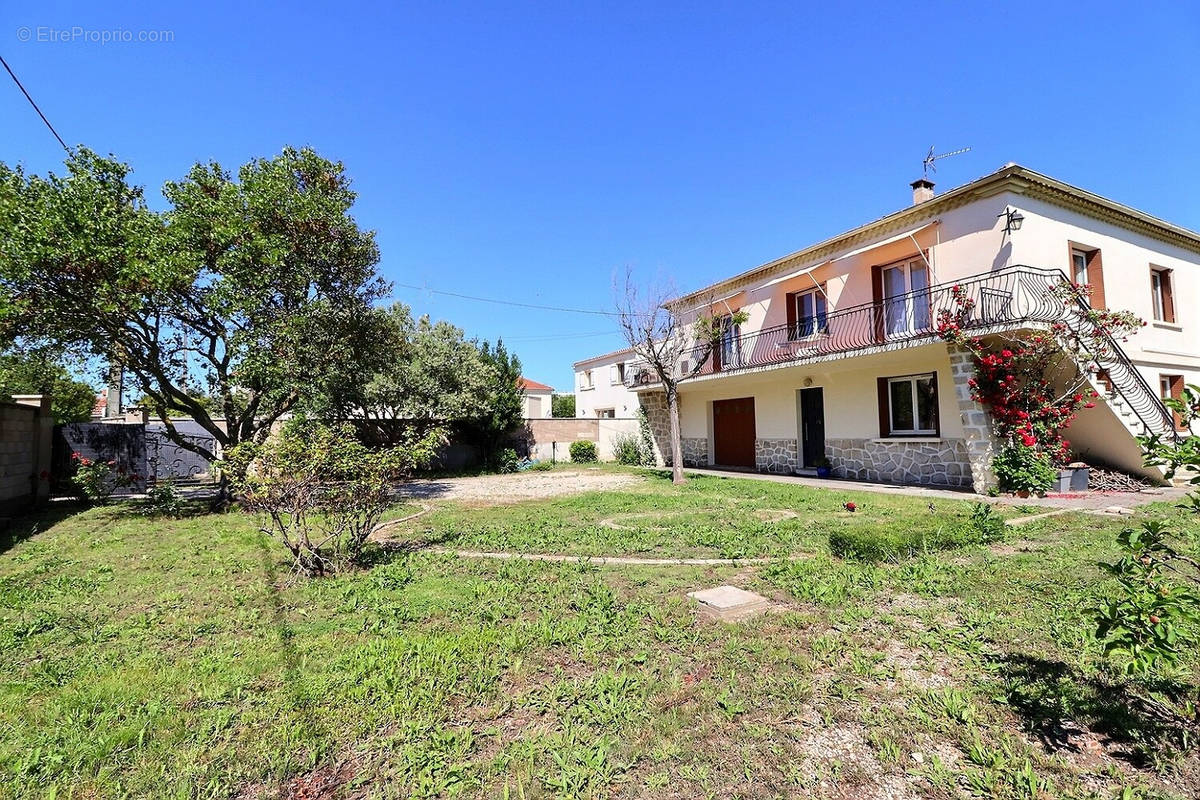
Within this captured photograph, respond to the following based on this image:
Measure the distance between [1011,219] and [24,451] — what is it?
20.2 m

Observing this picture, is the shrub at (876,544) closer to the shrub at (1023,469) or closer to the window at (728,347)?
the shrub at (1023,469)

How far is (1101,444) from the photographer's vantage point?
11.2 metres

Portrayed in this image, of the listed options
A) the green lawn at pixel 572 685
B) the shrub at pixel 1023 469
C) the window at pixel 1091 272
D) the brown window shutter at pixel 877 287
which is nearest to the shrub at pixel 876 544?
the green lawn at pixel 572 685

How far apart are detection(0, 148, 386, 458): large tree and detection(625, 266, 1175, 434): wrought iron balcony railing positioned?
445 inches

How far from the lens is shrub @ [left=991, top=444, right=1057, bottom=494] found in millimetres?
10125

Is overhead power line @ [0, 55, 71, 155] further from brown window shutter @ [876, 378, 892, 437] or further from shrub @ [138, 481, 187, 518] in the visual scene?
brown window shutter @ [876, 378, 892, 437]

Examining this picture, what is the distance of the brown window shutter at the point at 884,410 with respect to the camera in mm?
13695

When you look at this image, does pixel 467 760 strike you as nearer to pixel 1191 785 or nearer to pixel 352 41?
pixel 1191 785

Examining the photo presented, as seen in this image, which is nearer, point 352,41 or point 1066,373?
point 352,41

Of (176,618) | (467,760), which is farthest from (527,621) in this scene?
(176,618)

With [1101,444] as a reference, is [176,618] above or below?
Result: below

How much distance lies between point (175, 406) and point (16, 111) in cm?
562

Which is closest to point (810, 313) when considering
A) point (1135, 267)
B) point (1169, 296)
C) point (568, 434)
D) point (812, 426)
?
point (812, 426)

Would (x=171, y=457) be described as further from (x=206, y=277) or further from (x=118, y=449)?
(x=206, y=277)
